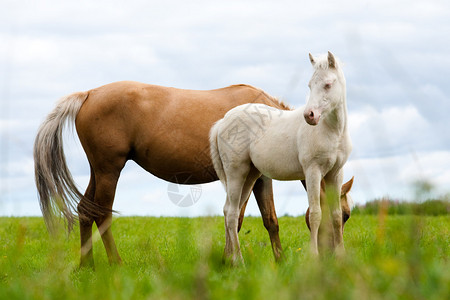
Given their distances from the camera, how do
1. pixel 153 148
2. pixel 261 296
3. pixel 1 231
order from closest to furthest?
pixel 261 296 < pixel 153 148 < pixel 1 231

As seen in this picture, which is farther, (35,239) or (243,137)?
(35,239)

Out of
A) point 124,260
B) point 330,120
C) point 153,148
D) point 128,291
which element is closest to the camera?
point 128,291

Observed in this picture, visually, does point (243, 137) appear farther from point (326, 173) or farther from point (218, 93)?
point (218, 93)

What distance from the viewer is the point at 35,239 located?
8.52 meters

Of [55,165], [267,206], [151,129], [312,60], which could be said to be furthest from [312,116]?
[55,165]

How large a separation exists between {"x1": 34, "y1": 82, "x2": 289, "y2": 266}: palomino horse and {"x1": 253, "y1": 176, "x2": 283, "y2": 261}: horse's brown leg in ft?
0.05

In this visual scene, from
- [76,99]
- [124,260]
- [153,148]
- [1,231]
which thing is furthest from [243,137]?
[1,231]

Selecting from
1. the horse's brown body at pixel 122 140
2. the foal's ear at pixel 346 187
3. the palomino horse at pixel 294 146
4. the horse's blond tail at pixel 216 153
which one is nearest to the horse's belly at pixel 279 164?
the palomino horse at pixel 294 146

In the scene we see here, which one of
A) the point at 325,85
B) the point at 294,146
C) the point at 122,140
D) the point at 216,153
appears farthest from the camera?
the point at 122,140

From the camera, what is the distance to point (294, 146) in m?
4.78

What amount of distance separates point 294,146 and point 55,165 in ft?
11.6

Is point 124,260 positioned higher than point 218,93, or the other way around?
point 218,93

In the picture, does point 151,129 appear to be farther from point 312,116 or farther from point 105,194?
point 312,116

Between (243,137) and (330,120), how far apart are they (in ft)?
3.60
